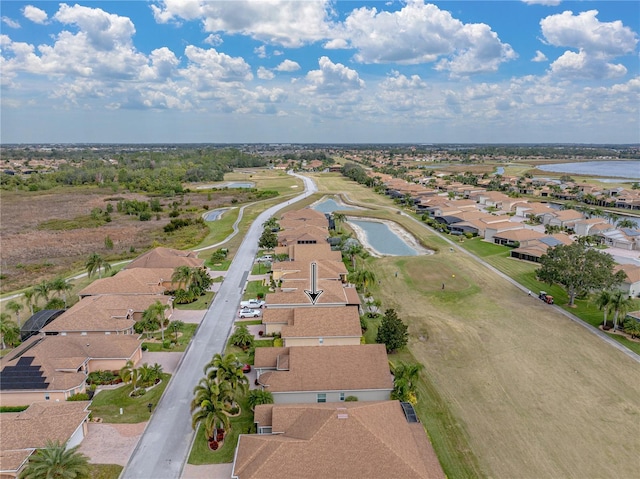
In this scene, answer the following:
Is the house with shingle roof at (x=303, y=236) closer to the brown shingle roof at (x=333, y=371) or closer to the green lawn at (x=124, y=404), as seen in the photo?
the brown shingle roof at (x=333, y=371)

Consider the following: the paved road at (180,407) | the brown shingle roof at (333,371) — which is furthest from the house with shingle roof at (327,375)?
the paved road at (180,407)

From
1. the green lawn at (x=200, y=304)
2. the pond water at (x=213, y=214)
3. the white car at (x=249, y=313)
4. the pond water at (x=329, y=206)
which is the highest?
the pond water at (x=329, y=206)

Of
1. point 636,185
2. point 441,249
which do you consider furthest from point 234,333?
point 636,185

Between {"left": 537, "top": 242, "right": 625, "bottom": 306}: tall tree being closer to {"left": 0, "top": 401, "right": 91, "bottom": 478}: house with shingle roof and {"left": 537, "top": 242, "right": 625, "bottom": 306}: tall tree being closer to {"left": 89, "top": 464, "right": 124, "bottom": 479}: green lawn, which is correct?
{"left": 89, "top": 464, "right": 124, "bottom": 479}: green lawn

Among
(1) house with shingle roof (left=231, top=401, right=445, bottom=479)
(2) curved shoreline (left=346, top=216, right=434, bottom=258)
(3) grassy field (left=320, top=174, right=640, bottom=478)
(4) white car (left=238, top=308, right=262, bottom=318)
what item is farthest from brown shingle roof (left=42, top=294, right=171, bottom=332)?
(2) curved shoreline (left=346, top=216, right=434, bottom=258)

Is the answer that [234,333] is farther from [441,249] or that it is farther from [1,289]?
[441,249]

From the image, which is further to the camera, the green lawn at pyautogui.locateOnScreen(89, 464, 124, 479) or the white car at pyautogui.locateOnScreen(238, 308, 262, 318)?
the white car at pyautogui.locateOnScreen(238, 308, 262, 318)
